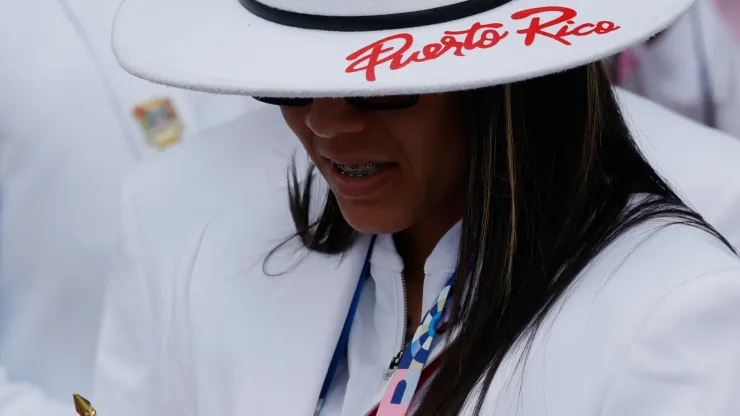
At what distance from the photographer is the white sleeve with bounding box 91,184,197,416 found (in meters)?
1.44

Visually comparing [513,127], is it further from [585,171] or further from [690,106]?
[690,106]

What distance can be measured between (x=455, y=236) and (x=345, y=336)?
0.19 meters

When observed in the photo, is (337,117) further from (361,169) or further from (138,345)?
(138,345)

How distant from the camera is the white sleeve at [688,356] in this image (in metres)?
0.97

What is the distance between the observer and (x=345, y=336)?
51.1 inches

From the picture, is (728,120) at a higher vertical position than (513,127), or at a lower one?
lower

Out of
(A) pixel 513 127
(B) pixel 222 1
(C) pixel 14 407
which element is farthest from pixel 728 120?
(C) pixel 14 407

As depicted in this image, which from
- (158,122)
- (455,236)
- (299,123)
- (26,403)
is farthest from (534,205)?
(158,122)

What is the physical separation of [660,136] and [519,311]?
1.49 feet

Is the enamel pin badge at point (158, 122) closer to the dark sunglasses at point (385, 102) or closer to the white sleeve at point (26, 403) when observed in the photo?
the white sleeve at point (26, 403)

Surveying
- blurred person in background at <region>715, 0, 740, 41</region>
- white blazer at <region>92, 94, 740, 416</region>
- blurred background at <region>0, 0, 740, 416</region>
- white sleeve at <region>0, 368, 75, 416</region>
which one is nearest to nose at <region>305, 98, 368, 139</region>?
white blazer at <region>92, 94, 740, 416</region>

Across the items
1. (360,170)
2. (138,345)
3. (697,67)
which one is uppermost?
(360,170)

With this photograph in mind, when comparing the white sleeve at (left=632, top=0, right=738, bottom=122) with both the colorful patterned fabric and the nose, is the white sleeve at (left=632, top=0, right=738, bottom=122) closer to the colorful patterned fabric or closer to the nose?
the colorful patterned fabric

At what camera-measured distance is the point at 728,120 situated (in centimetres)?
185
